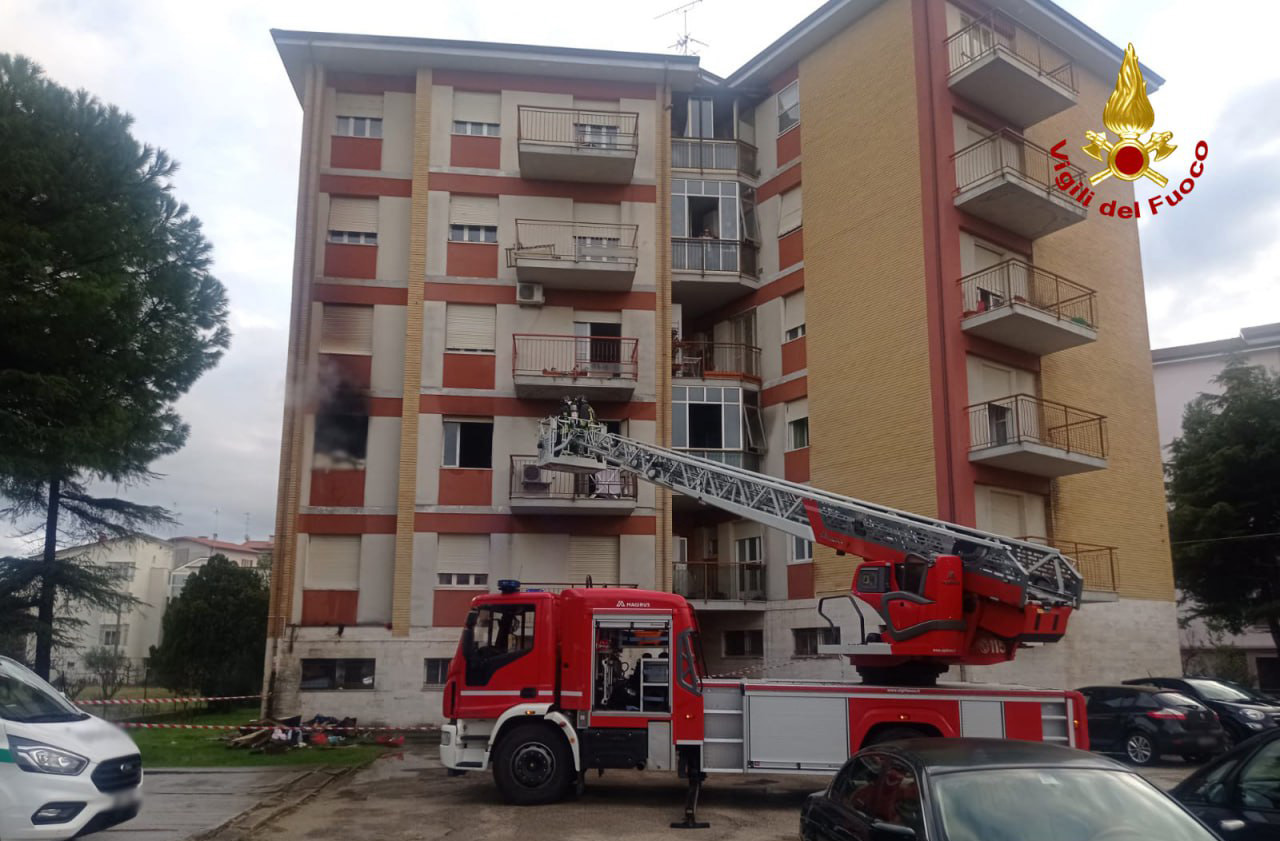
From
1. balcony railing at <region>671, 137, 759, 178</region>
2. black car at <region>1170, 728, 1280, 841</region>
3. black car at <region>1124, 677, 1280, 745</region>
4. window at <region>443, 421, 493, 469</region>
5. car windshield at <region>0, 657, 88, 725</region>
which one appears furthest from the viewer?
balcony railing at <region>671, 137, 759, 178</region>

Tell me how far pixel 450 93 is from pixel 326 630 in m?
13.6

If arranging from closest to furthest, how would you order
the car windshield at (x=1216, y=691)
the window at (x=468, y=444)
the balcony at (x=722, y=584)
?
the car windshield at (x=1216, y=691)
the window at (x=468, y=444)
the balcony at (x=722, y=584)

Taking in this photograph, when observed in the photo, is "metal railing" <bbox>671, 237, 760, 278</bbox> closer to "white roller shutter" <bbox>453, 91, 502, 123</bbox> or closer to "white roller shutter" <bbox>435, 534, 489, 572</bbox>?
"white roller shutter" <bbox>453, 91, 502, 123</bbox>

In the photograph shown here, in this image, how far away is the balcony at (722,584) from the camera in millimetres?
25375

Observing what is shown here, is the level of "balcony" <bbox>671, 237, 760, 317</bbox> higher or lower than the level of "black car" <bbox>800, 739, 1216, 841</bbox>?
higher

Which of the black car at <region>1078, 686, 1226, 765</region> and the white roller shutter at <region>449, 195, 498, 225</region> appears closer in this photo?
the black car at <region>1078, 686, 1226, 765</region>

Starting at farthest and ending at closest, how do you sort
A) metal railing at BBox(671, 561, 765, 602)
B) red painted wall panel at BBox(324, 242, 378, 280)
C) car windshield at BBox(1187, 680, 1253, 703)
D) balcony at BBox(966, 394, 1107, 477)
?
1. metal railing at BBox(671, 561, 765, 602)
2. red painted wall panel at BBox(324, 242, 378, 280)
3. balcony at BBox(966, 394, 1107, 477)
4. car windshield at BBox(1187, 680, 1253, 703)

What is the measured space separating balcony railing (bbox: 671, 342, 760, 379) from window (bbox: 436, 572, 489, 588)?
7264 mm

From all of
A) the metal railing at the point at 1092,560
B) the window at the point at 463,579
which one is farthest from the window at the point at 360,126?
the metal railing at the point at 1092,560

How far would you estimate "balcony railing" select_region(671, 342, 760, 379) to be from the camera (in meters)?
26.7

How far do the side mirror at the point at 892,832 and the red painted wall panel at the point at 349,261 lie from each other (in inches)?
858

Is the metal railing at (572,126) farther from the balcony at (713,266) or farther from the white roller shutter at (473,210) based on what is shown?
the balcony at (713,266)

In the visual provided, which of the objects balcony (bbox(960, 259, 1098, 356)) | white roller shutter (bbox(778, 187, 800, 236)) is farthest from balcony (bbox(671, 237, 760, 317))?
balcony (bbox(960, 259, 1098, 356))

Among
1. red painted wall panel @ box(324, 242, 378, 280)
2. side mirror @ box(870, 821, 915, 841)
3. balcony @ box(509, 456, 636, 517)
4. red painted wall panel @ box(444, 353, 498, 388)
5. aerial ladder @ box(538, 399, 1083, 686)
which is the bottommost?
side mirror @ box(870, 821, 915, 841)
